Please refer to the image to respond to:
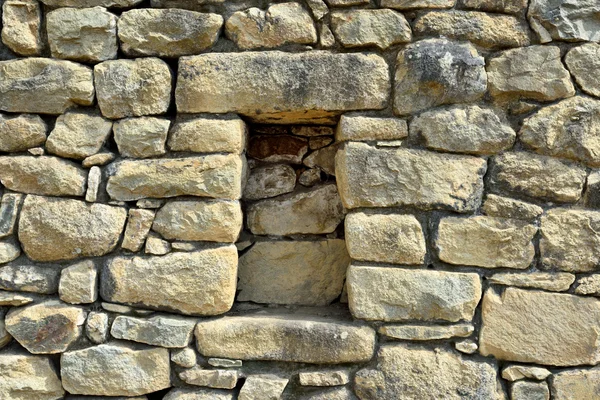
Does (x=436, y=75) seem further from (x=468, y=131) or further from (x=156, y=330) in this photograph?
(x=156, y=330)

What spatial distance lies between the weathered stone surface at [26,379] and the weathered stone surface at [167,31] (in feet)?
4.78

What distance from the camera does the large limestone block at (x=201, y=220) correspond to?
2.18m

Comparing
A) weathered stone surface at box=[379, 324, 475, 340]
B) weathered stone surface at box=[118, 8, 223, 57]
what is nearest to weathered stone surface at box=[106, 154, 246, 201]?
weathered stone surface at box=[118, 8, 223, 57]

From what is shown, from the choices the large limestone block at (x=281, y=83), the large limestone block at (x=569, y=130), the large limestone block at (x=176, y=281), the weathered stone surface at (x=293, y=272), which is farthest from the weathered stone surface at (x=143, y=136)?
the large limestone block at (x=569, y=130)

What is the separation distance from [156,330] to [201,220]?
52 cm

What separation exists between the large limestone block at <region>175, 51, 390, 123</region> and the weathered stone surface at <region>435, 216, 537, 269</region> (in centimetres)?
63

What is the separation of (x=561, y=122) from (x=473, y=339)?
100 centimetres

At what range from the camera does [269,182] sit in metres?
2.53

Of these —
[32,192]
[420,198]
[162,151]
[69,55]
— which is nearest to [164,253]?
[162,151]

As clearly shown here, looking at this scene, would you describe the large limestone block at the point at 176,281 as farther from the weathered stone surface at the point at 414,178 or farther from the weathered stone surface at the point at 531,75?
the weathered stone surface at the point at 531,75

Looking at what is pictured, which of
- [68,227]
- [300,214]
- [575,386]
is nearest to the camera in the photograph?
[575,386]

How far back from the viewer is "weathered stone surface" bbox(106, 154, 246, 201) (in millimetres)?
2178

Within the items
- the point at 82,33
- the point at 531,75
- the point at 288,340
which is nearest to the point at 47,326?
the point at 288,340

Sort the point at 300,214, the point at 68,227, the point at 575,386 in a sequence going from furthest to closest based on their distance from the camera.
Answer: the point at 300,214 → the point at 68,227 → the point at 575,386
